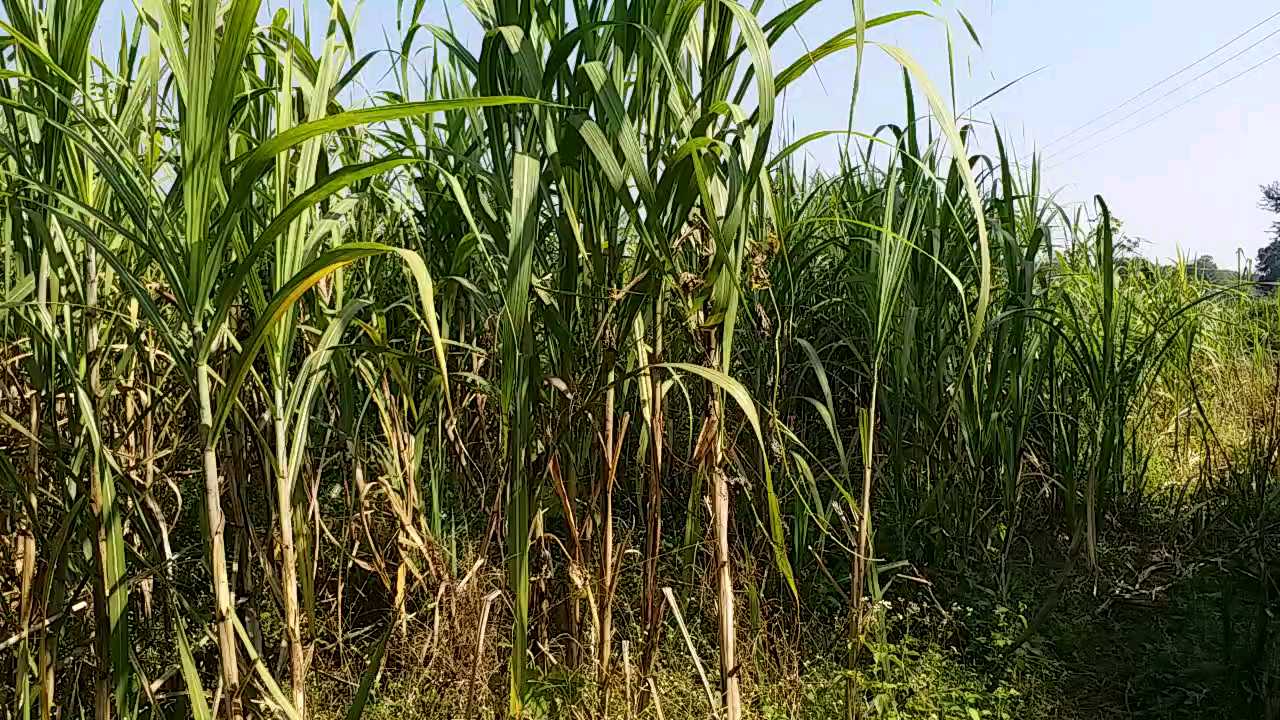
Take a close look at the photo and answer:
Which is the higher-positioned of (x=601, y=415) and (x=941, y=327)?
(x=941, y=327)

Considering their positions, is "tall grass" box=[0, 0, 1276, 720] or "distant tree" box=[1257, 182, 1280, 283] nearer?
"tall grass" box=[0, 0, 1276, 720]

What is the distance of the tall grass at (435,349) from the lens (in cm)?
100

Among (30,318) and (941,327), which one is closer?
(30,318)

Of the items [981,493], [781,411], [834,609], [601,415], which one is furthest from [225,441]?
[981,493]

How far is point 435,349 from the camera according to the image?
88cm

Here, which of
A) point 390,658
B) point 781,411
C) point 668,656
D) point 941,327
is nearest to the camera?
point 390,658

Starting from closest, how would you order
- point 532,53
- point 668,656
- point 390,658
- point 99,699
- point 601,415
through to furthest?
point 532,53 < point 99,699 < point 601,415 < point 390,658 < point 668,656

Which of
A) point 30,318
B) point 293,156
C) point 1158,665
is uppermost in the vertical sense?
point 293,156

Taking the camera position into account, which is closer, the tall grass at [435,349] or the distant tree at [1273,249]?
the tall grass at [435,349]

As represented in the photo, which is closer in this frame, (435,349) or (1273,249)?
(435,349)

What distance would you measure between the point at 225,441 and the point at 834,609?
1.42m

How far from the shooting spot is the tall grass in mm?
1001

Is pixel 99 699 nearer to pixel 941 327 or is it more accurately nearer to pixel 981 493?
pixel 941 327

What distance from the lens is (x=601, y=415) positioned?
134 cm
